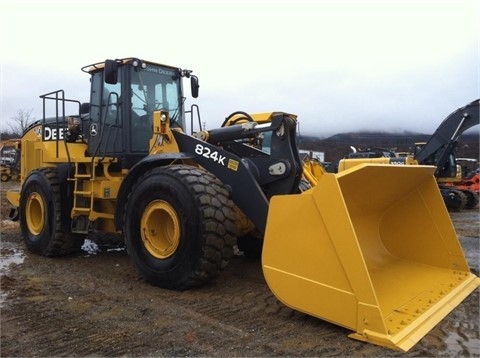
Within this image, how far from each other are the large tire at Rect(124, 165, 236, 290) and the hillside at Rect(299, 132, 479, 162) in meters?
38.3

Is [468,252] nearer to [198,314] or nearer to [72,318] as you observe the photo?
[198,314]

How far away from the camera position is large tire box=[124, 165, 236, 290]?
4.38 meters

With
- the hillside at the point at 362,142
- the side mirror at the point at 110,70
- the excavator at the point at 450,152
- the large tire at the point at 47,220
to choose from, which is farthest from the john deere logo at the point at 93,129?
the hillside at the point at 362,142

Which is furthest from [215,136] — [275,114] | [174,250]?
[174,250]

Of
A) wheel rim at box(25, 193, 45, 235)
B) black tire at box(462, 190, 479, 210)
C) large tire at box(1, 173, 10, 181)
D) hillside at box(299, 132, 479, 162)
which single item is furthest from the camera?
hillside at box(299, 132, 479, 162)

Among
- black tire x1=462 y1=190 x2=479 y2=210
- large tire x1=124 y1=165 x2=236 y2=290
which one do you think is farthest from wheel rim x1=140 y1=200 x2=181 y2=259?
black tire x1=462 y1=190 x2=479 y2=210

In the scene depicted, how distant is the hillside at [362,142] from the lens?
45.0 meters

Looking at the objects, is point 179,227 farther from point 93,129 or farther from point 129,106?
point 93,129

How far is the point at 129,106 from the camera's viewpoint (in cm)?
607

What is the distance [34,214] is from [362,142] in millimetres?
45406

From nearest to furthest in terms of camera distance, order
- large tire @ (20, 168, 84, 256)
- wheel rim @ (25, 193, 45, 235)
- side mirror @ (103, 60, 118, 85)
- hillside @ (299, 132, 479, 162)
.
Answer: side mirror @ (103, 60, 118, 85) → large tire @ (20, 168, 84, 256) → wheel rim @ (25, 193, 45, 235) → hillside @ (299, 132, 479, 162)

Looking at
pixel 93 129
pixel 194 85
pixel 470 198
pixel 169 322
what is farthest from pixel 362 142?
pixel 169 322

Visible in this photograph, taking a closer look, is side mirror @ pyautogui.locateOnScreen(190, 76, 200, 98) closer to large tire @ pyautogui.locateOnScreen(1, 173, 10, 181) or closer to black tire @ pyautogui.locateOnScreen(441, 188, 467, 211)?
black tire @ pyautogui.locateOnScreen(441, 188, 467, 211)

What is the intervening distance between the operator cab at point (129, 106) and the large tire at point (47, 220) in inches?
28.7
